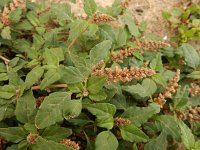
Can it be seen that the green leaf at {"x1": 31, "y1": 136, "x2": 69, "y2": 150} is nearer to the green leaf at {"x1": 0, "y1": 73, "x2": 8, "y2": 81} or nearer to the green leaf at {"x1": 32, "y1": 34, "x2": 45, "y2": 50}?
the green leaf at {"x1": 0, "y1": 73, "x2": 8, "y2": 81}

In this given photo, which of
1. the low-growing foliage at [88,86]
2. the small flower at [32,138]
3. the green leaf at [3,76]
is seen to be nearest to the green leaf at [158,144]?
the low-growing foliage at [88,86]

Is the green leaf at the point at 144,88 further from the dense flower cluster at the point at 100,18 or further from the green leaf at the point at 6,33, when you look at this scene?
the green leaf at the point at 6,33

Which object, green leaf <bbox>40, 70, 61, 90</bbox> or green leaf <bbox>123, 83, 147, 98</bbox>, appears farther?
green leaf <bbox>123, 83, 147, 98</bbox>

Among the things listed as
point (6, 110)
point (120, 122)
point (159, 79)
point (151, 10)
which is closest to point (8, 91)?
point (6, 110)

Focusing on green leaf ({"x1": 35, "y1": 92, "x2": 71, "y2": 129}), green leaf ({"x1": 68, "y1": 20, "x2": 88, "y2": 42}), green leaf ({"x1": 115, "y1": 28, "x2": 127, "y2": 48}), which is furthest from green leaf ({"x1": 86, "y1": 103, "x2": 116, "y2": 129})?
green leaf ({"x1": 115, "y1": 28, "x2": 127, "y2": 48})

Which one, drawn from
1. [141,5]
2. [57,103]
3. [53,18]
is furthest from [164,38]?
[57,103]

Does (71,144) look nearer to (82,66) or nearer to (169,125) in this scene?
(82,66)
